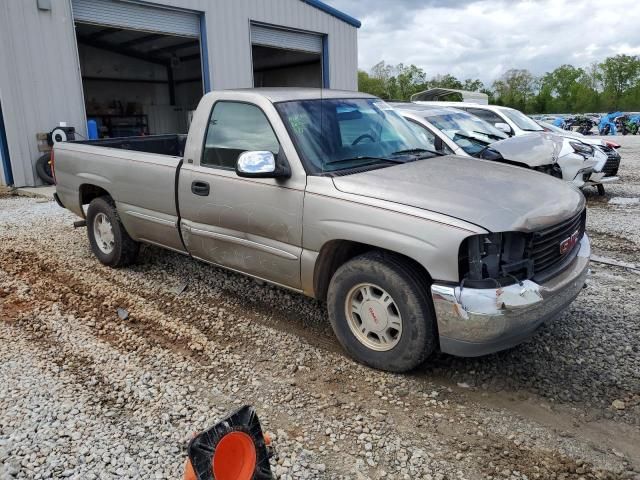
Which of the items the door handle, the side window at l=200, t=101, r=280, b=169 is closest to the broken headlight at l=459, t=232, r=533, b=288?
the side window at l=200, t=101, r=280, b=169

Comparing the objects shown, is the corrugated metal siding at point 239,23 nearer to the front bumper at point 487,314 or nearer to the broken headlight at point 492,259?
the broken headlight at point 492,259

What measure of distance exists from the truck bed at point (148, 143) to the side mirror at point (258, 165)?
2.83 metres

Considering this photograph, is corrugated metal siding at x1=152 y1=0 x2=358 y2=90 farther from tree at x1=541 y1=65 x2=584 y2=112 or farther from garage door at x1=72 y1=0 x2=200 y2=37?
tree at x1=541 y1=65 x2=584 y2=112

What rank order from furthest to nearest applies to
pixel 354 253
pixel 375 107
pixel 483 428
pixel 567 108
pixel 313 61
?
1. pixel 567 108
2. pixel 313 61
3. pixel 375 107
4. pixel 354 253
5. pixel 483 428

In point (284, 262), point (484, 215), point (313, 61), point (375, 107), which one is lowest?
point (284, 262)

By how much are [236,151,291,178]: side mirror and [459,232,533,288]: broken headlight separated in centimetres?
143

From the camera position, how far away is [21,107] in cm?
1123

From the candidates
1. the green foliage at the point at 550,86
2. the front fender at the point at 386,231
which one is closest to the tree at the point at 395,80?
the green foliage at the point at 550,86

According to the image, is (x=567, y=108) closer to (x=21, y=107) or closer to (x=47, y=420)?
(x=21, y=107)

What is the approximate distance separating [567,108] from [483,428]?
77.5 meters

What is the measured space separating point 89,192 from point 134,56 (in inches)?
810

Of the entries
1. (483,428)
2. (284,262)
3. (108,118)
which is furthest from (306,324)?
(108,118)

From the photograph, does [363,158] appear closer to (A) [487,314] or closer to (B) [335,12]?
(A) [487,314]

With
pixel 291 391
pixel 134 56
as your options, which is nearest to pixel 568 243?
pixel 291 391
